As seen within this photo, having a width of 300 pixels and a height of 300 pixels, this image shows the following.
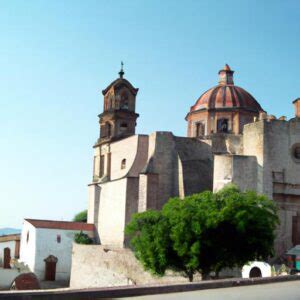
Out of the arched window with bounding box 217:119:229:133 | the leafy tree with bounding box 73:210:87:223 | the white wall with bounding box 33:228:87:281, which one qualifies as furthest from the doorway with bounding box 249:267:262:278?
the leafy tree with bounding box 73:210:87:223

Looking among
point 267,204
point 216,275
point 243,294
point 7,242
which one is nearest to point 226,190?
point 267,204

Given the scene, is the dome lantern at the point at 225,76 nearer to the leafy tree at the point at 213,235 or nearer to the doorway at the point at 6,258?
the leafy tree at the point at 213,235

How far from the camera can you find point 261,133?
27.9 metres

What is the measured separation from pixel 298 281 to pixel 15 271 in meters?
26.1

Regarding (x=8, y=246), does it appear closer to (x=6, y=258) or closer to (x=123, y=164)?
(x=6, y=258)

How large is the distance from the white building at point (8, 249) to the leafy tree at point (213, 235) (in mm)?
19738

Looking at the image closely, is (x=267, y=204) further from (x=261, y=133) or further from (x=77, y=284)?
(x=77, y=284)

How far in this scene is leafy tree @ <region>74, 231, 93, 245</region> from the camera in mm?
35500

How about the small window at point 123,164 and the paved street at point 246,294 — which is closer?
the paved street at point 246,294

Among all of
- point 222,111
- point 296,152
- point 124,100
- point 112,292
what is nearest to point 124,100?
Result: point 124,100

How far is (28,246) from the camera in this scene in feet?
122

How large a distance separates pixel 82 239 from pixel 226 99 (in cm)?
1259

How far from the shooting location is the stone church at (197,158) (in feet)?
91.0

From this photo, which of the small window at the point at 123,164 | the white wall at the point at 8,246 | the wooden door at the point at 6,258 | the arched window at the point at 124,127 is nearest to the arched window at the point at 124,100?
the arched window at the point at 124,127
